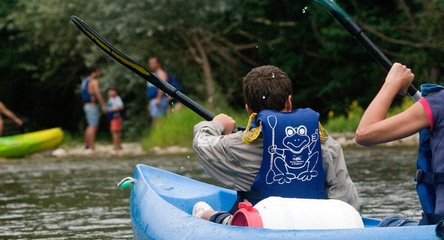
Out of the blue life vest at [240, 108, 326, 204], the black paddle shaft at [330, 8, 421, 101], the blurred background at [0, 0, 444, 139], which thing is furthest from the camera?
the blurred background at [0, 0, 444, 139]

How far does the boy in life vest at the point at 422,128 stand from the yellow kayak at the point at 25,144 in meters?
13.3

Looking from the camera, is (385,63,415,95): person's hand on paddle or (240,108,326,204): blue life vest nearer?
(385,63,415,95): person's hand on paddle

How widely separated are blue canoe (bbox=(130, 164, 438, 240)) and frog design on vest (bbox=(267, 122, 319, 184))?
410mm

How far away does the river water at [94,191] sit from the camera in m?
8.19

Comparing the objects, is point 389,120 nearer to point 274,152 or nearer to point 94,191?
point 274,152

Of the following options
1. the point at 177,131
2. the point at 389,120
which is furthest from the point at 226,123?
the point at 177,131

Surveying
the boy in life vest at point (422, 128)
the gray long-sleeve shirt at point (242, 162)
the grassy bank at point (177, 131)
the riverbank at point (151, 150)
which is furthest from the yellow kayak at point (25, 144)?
the boy in life vest at point (422, 128)

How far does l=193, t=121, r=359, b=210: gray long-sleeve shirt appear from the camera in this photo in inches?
203

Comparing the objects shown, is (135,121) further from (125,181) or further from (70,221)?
(125,181)

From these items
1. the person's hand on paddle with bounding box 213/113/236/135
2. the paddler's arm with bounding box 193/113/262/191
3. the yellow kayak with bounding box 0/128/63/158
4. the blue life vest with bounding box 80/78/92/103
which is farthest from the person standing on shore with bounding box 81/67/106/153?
the paddler's arm with bounding box 193/113/262/191

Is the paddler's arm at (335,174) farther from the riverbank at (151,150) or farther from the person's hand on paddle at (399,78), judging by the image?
the riverbank at (151,150)

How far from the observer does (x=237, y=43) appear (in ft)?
69.8

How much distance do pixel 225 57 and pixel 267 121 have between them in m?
15.6

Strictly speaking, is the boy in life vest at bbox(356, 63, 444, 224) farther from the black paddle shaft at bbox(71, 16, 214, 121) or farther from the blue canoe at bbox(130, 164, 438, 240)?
the black paddle shaft at bbox(71, 16, 214, 121)
